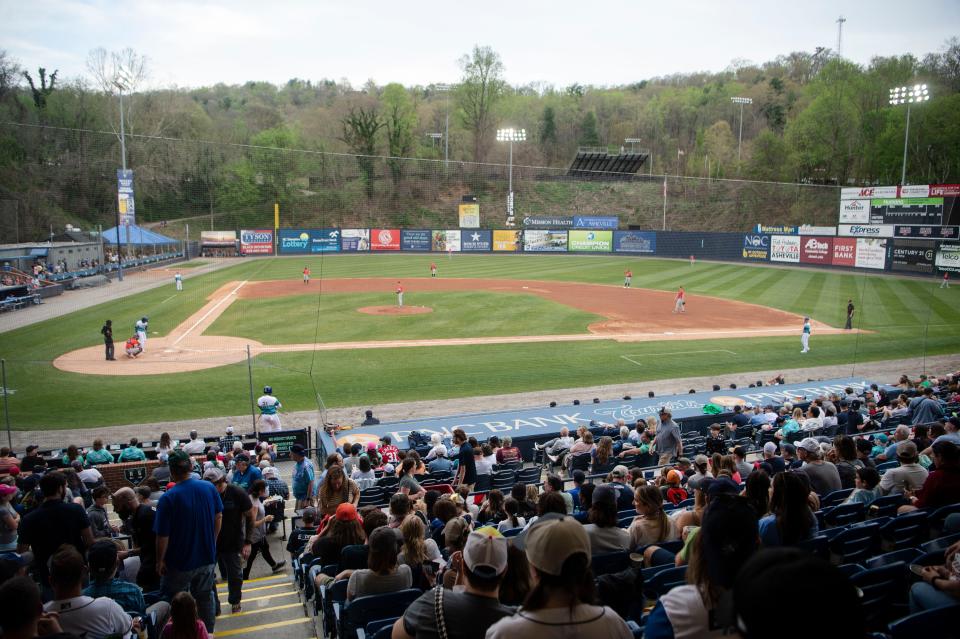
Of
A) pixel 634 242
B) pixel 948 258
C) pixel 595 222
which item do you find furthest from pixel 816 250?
pixel 595 222

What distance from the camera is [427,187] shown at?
74.1 meters

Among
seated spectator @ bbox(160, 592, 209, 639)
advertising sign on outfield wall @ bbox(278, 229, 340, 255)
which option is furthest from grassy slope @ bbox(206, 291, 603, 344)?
advertising sign on outfield wall @ bbox(278, 229, 340, 255)

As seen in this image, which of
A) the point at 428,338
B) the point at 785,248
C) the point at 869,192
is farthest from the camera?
the point at 785,248

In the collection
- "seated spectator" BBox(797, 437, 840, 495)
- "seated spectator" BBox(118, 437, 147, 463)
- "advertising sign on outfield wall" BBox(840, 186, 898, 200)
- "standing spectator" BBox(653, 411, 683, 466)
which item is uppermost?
"advertising sign on outfield wall" BBox(840, 186, 898, 200)

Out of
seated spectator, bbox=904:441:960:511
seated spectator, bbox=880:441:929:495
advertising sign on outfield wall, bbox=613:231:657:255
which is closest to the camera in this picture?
seated spectator, bbox=904:441:960:511

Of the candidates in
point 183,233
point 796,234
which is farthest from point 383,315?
point 796,234

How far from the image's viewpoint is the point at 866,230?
4931cm

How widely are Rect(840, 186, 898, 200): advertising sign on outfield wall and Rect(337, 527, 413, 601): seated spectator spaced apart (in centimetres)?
5096

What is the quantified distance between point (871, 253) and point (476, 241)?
121ft

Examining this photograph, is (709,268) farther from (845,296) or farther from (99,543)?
(99,543)

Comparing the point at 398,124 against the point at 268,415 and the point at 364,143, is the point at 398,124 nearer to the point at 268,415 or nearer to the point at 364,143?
the point at 364,143

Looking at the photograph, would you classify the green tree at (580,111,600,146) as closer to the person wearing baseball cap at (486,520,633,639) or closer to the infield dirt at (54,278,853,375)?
the infield dirt at (54,278,853,375)

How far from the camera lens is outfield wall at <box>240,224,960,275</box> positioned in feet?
181

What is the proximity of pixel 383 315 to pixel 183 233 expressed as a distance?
34441 mm
